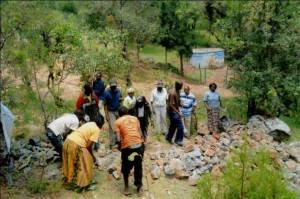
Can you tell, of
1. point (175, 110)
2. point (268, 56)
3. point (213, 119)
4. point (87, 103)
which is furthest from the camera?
point (268, 56)

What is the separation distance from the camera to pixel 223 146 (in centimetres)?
938

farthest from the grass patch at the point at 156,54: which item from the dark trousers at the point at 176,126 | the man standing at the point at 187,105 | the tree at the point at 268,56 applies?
the dark trousers at the point at 176,126

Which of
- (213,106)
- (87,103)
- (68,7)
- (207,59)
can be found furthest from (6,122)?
(68,7)

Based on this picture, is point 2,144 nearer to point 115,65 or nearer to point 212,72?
point 115,65

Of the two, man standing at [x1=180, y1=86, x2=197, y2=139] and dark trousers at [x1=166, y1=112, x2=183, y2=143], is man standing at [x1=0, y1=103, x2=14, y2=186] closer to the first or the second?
dark trousers at [x1=166, y1=112, x2=183, y2=143]

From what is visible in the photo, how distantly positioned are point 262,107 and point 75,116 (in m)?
5.79

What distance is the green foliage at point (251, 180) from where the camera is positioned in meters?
5.20

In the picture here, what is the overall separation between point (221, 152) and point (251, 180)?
3578mm

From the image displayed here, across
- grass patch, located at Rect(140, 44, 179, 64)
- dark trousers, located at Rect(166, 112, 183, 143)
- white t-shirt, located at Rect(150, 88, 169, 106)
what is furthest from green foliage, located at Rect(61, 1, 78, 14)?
dark trousers, located at Rect(166, 112, 183, 143)

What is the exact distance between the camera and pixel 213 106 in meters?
10.4

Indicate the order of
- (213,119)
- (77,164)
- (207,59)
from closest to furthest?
(77,164) < (213,119) < (207,59)

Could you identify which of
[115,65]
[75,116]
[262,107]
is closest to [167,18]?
[115,65]

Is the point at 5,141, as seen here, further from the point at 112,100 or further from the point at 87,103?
the point at 112,100

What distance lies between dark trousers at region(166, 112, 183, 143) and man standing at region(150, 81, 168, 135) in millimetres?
395
